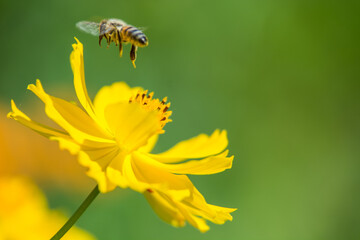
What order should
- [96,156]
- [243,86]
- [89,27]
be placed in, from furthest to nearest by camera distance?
1. [243,86]
2. [89,27]
3. [96,156]

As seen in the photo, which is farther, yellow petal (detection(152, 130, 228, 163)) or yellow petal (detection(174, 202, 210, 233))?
yellow petal (detection(152, 130, 228, 163))

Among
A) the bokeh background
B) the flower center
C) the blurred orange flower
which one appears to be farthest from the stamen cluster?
the bokeh background

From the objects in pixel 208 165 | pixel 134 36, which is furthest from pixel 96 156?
pixel 134 36

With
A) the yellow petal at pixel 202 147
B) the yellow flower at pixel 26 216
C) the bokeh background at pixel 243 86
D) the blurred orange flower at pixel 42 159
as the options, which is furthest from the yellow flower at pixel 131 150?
the bokeh background at pixel 243 86

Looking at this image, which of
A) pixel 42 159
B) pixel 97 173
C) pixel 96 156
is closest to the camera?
pixel 97 173

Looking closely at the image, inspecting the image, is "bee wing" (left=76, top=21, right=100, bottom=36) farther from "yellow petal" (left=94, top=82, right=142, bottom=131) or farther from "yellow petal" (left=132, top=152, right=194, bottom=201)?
"yellow petal" (left=132, top=152, right=194, bottom=201)

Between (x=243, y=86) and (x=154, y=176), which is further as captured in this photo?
(x=243, y=86)

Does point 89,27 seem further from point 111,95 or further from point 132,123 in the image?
point 132,123

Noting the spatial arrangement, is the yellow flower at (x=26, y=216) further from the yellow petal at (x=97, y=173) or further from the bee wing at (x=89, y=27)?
the bee wing at (x=89, y=27)
